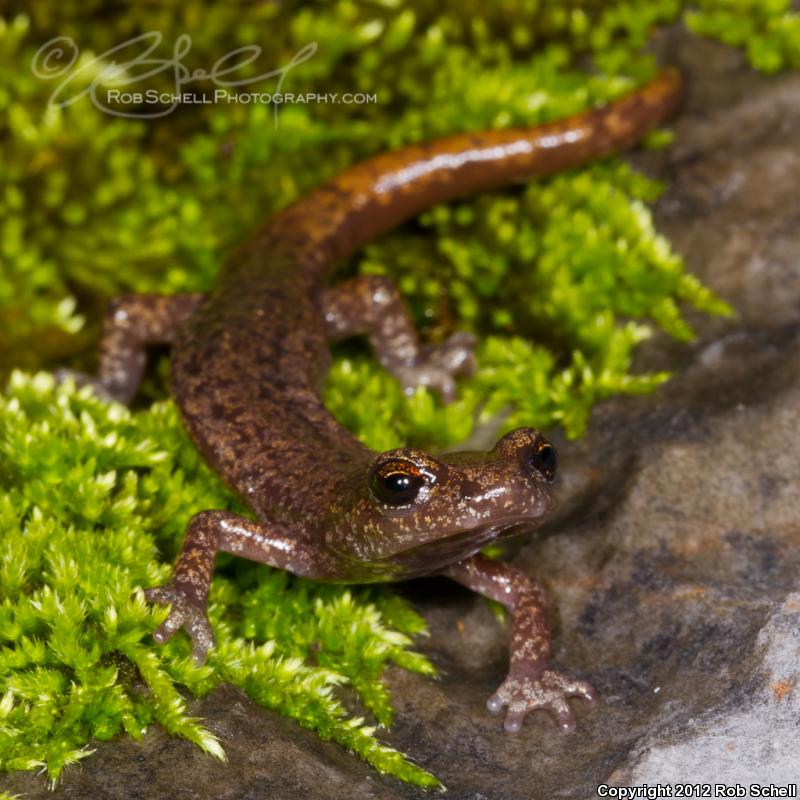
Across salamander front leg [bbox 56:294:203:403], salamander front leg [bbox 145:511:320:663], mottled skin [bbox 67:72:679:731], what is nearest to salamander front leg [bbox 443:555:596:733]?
mottled skin [bbox 67:72:679:731]

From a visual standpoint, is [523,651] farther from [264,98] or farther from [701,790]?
[264,98]

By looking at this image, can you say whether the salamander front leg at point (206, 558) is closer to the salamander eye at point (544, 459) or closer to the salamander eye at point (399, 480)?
the salamander eye at point (399, 480)

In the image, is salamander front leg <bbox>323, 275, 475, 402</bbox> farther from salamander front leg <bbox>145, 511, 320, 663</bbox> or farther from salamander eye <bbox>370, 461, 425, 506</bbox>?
salamander eye <bbox>370, 461, 425, 506</bbox>

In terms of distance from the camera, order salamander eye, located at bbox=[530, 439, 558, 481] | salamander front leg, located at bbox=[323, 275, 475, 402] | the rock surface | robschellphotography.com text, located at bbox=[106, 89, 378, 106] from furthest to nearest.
→ 1. robschellphotography.com text, located at bbox=[106, 89, 378, 106]
2. salamander front leg, located at bbox=[323, 275, 475, 402]
3. salamander eye, located at bbox=[530, 439, 558, 481]
4. the rock surface

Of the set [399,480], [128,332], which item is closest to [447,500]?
[399,480]

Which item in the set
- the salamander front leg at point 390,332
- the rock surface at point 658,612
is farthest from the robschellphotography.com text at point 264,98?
the rock surface at point 658,612

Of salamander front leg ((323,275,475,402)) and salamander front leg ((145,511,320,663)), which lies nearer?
salamander front leg ((145,511,320,663))

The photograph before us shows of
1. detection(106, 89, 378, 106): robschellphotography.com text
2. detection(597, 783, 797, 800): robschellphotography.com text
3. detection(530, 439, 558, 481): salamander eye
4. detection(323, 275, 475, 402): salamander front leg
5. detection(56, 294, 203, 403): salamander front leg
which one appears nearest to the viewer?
detection(597, 783, 797, 800): robschellphotography.com text

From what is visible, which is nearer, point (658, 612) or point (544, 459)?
point (544, 459)

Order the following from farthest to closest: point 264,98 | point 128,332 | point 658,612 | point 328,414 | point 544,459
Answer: point 264,98, point 128,332, point 328,414, point 658,612, point 544,459
